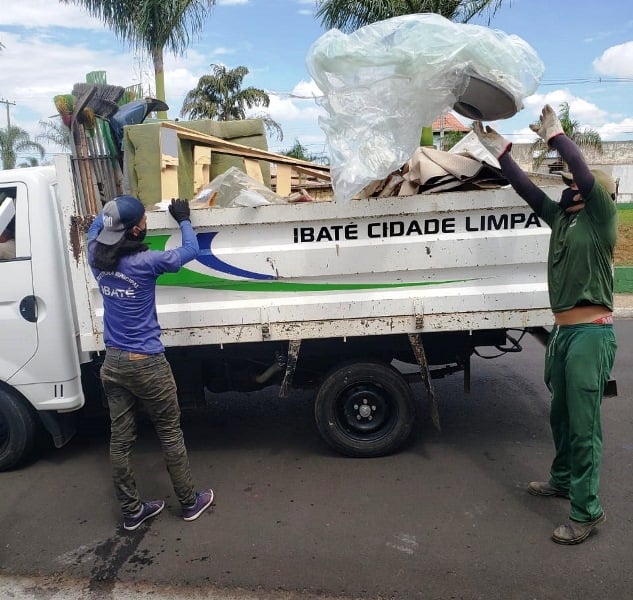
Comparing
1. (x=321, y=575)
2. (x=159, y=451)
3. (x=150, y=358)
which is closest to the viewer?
(x=321, y=575)

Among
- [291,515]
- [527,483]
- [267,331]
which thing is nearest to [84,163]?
[267,331]

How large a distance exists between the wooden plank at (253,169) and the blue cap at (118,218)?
1.66 meters

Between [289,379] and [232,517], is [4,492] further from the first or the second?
[289,379]

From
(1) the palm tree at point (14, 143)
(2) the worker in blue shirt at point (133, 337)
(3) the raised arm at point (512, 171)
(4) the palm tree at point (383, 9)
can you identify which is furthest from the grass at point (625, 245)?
(1) the palm tree at point (14, 143)

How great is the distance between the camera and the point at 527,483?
12.4 ft

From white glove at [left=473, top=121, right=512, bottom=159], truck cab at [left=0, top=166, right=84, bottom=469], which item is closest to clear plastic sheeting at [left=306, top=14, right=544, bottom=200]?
white glove at [left=473, top=121, right=512, bottom=159]

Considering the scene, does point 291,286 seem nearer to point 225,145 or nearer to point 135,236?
point 135,236

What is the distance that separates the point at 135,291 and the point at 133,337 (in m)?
0.25

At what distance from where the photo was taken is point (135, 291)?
329 cm

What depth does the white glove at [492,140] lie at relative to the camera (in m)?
3.30

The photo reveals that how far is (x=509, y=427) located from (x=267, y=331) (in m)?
2.12

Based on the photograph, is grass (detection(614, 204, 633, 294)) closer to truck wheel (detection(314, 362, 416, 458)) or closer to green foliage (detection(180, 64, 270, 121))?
truck wheel (detection(314, 362, 416, 458))

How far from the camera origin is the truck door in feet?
12.4

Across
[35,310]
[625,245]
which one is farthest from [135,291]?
[625,245]
